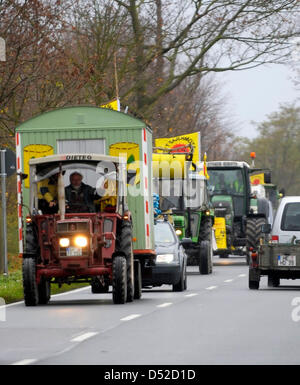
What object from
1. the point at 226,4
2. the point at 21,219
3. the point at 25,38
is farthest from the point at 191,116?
the point at 21,219

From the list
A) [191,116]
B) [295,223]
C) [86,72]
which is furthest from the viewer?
[191,116]

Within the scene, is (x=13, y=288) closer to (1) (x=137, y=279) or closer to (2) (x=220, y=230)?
(1) (x=137, y=279)

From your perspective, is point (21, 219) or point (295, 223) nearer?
point (21, 219)

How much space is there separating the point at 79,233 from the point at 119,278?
0.92 meters

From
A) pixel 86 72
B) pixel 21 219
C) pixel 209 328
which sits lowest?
pixel 209 328

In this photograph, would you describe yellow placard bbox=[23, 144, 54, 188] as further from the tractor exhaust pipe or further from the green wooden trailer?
the tractor exhaust pipe

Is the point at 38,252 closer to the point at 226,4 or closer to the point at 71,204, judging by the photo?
the point at 71,204

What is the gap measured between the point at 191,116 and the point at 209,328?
46.0 meters

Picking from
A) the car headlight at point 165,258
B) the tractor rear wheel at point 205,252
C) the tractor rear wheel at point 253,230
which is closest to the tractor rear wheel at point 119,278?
the car headlight at point 165,258

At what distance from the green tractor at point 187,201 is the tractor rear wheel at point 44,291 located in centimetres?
1350

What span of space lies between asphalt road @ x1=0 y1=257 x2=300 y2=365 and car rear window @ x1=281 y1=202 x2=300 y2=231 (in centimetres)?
163

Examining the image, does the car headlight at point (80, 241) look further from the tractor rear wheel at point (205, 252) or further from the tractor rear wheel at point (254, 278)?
the tractor rear wheel at point (205, 252)

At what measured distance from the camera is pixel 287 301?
21.9 metres

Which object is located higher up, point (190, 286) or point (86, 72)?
point (86, 72)
